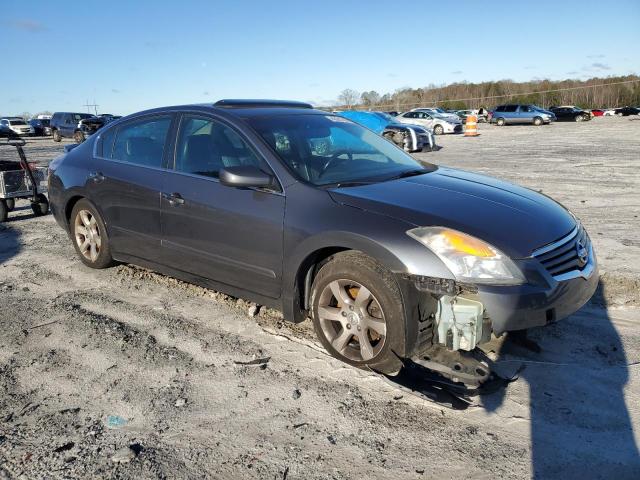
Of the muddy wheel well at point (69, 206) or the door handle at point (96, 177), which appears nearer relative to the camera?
the door handle at point (96, 177)

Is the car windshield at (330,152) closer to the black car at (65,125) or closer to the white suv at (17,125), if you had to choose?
the black car at (65,125)

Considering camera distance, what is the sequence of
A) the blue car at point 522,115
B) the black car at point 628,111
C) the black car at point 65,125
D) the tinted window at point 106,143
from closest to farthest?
the tinted window at point 106,143 → the black car at point 65,125 → the blue car at point 522,115 → the black car at point 628,111

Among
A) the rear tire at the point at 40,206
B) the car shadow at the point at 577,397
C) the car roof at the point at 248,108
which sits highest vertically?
the car roof at the point at 248,108

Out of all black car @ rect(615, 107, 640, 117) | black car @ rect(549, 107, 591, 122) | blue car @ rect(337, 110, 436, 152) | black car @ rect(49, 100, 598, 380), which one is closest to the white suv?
blue car @ rect(337, 110, 436, 152)

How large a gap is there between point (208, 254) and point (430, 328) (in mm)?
1788

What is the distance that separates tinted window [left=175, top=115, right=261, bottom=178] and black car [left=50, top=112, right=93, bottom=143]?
3187 cm

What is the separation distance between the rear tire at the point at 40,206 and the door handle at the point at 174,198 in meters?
5.05

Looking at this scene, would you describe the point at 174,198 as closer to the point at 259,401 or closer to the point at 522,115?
A: the point at 259,401

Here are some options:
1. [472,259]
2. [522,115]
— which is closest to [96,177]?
[472,259]

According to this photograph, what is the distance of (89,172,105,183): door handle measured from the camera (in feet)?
16.2

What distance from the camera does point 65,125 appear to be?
33188 mm

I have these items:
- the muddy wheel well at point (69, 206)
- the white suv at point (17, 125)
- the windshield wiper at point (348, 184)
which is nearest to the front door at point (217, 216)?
the windshield wiper at point (348, 184)

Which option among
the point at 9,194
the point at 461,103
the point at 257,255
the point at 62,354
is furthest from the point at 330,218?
the point at 461,103

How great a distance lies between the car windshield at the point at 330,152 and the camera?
12.4 ft
